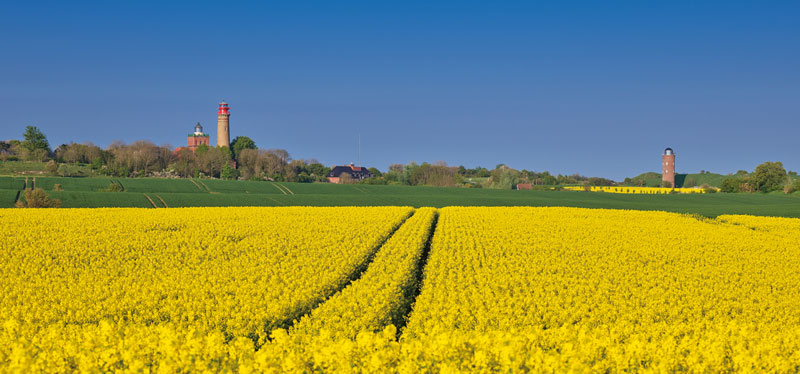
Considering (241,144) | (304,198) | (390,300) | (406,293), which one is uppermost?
(241,144)

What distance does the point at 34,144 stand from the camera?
449 ft

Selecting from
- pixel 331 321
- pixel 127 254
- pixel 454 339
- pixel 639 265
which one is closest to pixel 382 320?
pixel 331 321

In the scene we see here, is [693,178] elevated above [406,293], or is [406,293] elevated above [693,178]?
[693,178]

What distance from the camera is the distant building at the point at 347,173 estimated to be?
176 metres

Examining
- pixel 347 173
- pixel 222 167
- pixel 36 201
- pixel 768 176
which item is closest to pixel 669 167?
pixel 768 176

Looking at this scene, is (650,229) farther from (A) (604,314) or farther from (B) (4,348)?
(B) (4,348)

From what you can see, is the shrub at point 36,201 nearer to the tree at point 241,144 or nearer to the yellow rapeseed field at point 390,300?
the yellow rapeseed field at point 390,300

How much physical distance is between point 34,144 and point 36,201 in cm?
10668

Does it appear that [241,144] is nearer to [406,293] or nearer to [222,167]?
[222,167]

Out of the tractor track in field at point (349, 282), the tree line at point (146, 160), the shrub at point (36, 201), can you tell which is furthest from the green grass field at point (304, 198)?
the tree line at point (146, 160)

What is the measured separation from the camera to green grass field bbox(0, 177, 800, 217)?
54.7m

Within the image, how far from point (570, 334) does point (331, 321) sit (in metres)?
4.79

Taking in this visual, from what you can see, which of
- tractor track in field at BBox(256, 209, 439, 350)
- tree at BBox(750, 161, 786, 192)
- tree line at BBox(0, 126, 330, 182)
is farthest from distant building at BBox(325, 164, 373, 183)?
tractor track in field at BBox(256, 209, 439, 350)

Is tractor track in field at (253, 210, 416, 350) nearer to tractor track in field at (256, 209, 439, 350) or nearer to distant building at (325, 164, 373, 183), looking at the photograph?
tractor track in field at (256, 209, 439, 350)
